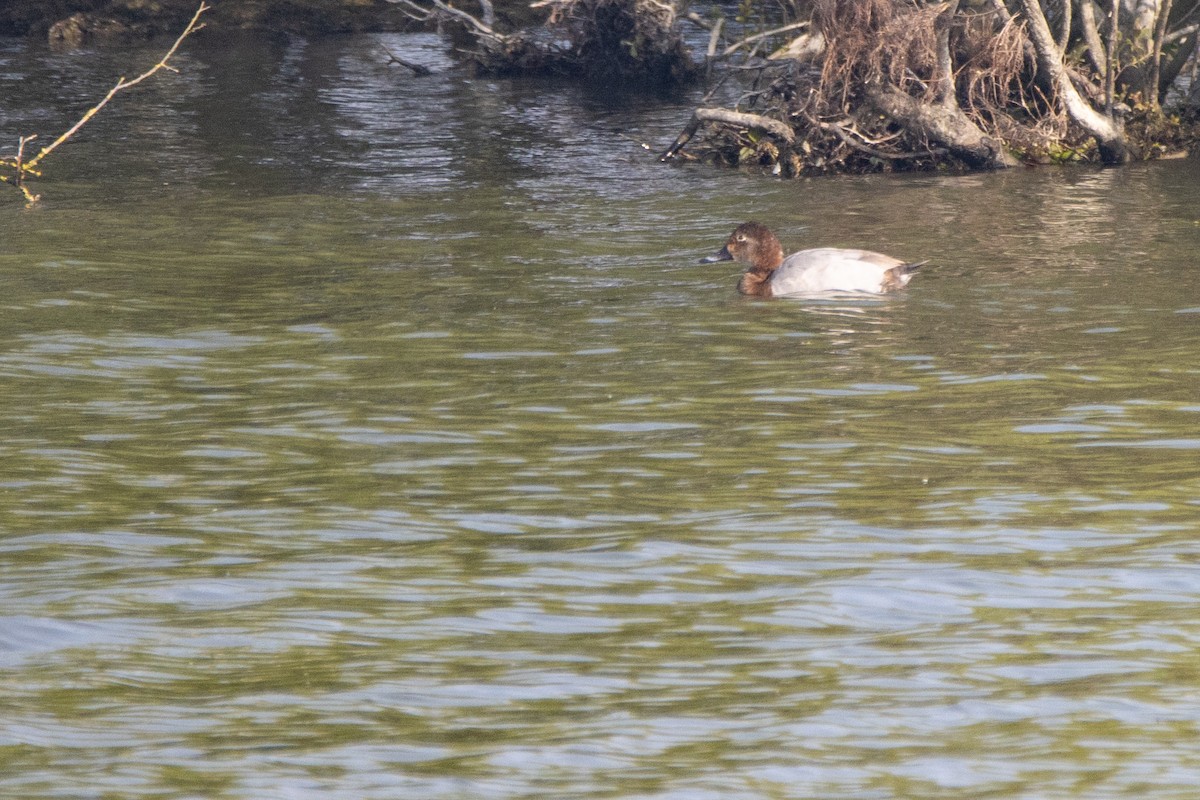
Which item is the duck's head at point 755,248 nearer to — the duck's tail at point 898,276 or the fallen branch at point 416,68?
the duck's tail at point 898,276

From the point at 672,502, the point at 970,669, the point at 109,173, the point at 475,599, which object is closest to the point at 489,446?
the point at 672,502

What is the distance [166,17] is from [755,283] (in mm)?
28398

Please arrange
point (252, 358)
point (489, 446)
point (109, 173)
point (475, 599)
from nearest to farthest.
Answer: point (475, 599) < point (489, 446) < point (252, 358) < point (109, 173)

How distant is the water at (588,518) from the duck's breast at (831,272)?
41 cm

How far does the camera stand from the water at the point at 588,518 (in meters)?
4.77

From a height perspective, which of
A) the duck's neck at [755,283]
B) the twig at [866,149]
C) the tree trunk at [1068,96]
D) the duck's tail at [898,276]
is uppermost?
the tree trunk at [1068,96]

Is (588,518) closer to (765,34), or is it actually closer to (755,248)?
(755,248)

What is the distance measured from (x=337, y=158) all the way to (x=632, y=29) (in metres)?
11.0

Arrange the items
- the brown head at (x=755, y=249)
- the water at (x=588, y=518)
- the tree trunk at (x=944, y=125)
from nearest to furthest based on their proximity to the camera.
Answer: the water at (x=588, y=518), the brown head at (x=755, y=249), the tree trunk at (x=944, y=125)

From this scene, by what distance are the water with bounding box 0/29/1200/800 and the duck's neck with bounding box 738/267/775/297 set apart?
12.3 inches

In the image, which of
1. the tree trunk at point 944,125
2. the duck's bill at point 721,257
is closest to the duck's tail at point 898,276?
the duck's bill at point 721,257

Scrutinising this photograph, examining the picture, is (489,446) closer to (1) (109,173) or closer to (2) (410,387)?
(2) (410,387)

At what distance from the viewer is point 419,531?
677 centimetres

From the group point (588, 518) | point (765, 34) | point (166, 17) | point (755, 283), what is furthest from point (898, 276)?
point (166, 17)
